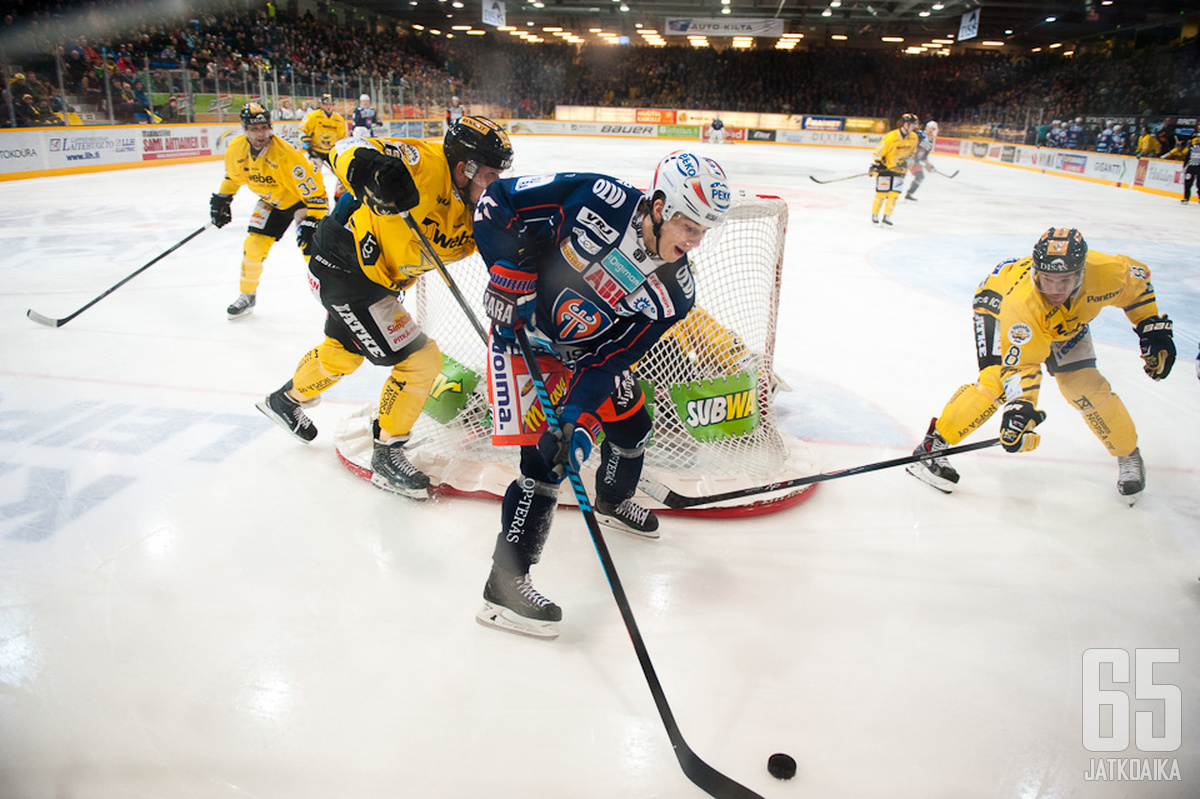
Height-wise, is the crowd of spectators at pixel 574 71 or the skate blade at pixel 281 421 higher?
the crowd of spectators at pixel 574 71

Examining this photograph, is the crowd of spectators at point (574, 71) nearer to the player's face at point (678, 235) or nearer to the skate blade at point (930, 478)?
the player's face at point (678, 235)

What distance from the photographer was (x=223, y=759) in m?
1.65

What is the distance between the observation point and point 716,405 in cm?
303

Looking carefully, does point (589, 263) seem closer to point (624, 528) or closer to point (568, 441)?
point (568, 441)

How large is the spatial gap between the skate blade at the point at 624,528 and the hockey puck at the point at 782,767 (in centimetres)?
102

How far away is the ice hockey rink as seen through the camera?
1.68 m

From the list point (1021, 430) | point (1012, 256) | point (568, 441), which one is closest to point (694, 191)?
point (568, 441)

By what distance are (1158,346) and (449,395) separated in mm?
2811

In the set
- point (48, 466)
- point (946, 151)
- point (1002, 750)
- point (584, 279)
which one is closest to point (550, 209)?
point (584, 279)

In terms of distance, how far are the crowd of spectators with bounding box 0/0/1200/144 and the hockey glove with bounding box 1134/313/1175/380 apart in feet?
20.3

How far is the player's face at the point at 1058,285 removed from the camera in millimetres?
2688

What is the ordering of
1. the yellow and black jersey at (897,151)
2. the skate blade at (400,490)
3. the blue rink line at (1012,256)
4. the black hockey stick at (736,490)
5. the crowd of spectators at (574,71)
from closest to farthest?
the black hockey stick at (736,490) → the skate blade at (400,490) → the blue rink line at (1012,256) → the yellow and black jersey at (897,151) → the crowd of spectators at (574,71)

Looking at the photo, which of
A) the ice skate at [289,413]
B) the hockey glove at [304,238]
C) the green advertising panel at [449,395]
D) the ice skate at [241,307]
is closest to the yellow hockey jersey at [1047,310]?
the green advertising panel at [449,395]

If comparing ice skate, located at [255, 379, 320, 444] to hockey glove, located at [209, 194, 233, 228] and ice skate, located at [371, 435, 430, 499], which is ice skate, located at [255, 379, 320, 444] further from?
hockey glove, located at [209, 194, 233, 228]
